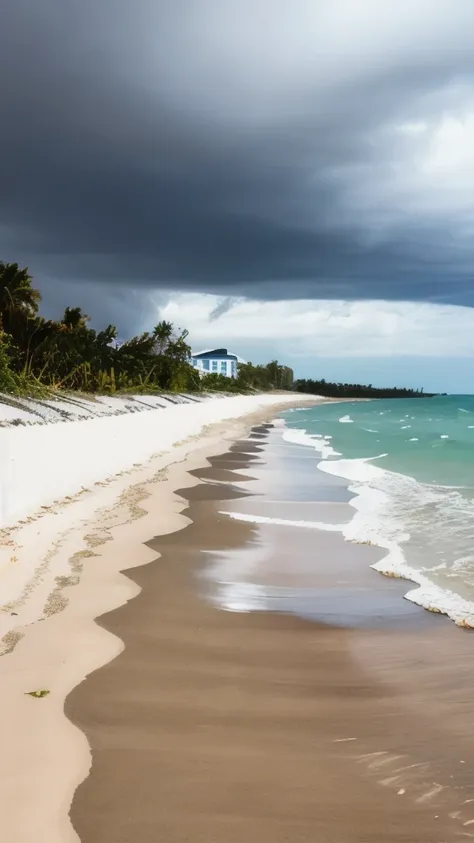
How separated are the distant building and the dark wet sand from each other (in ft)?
393

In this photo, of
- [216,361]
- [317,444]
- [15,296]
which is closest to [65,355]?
[15,296]

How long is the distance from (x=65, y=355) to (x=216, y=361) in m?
86.7

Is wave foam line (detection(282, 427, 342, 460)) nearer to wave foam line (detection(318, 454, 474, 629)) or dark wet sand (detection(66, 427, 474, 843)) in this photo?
wave foam line (detection(318, 454, 474, 629))

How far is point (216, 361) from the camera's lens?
5007 inches

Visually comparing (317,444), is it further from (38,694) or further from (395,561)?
(38,694)

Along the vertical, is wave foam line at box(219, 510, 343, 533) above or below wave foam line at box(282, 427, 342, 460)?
above

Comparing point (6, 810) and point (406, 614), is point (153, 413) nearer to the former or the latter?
point (406, 614)

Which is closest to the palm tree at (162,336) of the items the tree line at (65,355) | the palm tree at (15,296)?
the tree line at (65,355)

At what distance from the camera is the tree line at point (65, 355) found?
3578 cm

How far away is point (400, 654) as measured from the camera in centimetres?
609

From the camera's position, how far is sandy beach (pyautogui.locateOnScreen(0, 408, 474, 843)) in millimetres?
3551

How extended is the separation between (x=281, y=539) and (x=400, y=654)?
196 inches

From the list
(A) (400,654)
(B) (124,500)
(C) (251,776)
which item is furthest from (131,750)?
(B) (124,500)

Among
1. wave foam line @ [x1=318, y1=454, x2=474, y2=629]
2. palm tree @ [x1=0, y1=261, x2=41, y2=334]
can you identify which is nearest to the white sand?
wave foam line @ [x1=318, y1=454, x2=474, y2=629]
